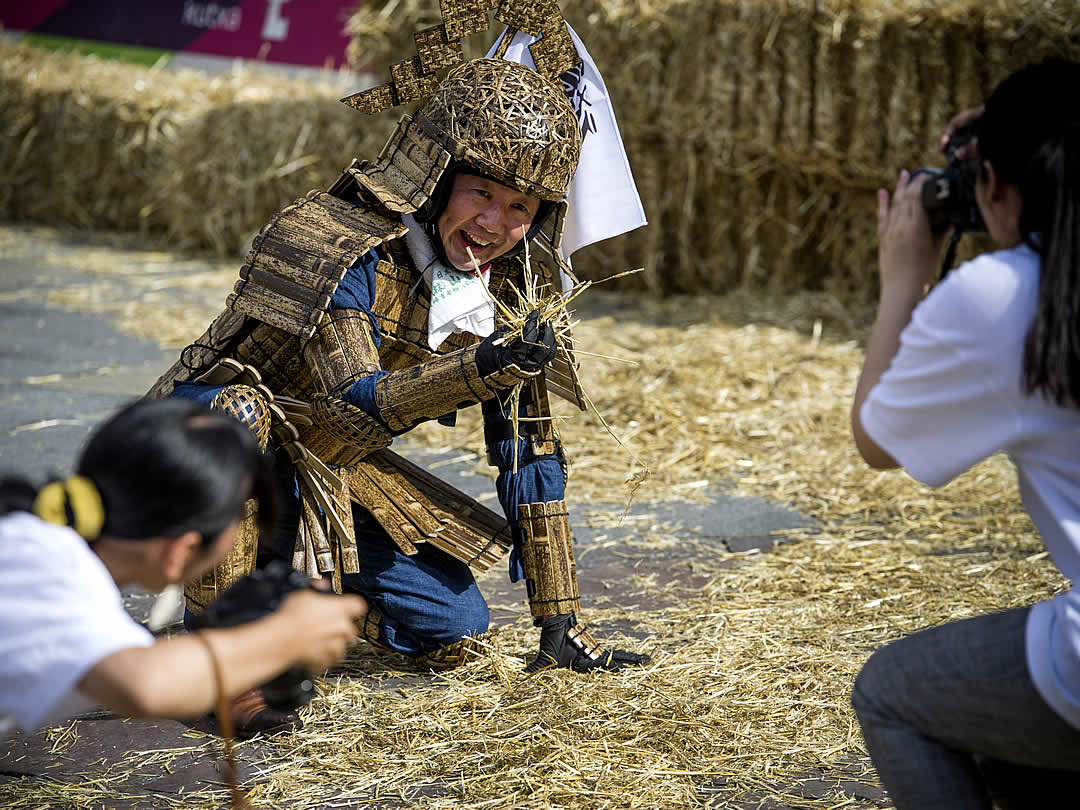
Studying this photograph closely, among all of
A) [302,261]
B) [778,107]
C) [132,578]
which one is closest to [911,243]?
[132,578]

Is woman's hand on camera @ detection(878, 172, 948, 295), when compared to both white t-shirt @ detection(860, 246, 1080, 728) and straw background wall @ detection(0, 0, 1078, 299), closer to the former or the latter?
white t-shirt @ detection(860, 246, 1080, 728)

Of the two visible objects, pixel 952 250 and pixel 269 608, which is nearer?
pixel 269 608

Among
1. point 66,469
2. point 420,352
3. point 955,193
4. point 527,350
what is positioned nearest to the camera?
point 955,193

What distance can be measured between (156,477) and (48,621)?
264 mm

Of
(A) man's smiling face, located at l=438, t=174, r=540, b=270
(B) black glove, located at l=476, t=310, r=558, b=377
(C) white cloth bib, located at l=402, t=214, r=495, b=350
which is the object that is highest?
(A) man's smiling face, located at l=438, t=174, r=540, b=270

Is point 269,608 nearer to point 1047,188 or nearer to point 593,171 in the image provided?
point 1047,188

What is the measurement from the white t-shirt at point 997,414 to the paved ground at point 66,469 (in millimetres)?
954

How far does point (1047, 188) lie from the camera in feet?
6.05

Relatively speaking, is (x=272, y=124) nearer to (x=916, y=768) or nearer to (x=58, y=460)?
(x=58, y=460)

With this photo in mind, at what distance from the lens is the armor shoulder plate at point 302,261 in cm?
303

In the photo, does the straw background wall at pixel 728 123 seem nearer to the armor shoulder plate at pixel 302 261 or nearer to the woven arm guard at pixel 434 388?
the armor shoulder plate at pixel 302 261

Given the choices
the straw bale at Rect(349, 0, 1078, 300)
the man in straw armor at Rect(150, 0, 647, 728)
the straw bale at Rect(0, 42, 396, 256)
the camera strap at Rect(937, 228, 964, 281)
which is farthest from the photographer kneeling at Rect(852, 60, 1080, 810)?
the straw bale at Rect(0, 42, 396, 256)

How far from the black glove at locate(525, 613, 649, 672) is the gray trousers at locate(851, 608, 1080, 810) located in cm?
122

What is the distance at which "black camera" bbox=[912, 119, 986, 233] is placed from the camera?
204cm
